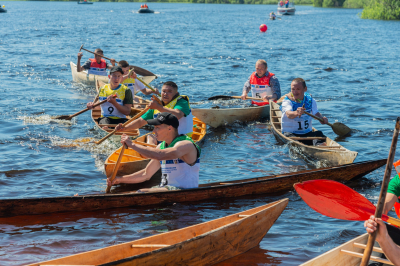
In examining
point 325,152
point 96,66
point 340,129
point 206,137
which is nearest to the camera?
point 325,152

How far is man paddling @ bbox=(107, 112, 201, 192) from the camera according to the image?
5758mm

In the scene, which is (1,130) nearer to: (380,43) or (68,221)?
(68,221)

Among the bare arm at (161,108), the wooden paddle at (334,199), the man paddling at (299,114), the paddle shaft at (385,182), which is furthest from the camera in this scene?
the man paddling at (299,114)

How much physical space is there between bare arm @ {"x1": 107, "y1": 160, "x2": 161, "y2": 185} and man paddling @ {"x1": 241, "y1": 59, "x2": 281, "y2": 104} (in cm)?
586

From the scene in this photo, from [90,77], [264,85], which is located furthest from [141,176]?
[90,77]

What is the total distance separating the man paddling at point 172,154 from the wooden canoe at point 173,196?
6.6 inches

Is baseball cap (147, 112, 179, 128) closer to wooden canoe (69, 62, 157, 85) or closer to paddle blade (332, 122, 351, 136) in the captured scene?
paddle blade (332, 122, 351, 136)

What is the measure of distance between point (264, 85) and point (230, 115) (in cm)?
137

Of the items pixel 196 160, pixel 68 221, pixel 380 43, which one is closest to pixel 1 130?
pixel 68 221

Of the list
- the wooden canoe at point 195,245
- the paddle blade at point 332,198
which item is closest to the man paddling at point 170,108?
the wooden canoe at point 195,245

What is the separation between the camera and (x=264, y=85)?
12625 millimetres

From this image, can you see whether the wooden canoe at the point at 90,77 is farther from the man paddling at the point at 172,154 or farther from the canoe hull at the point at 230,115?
the man paddling at the point at 172,154

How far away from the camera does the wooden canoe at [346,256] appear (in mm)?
4367

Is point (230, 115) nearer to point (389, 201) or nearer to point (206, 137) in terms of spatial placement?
point (206, 137)
